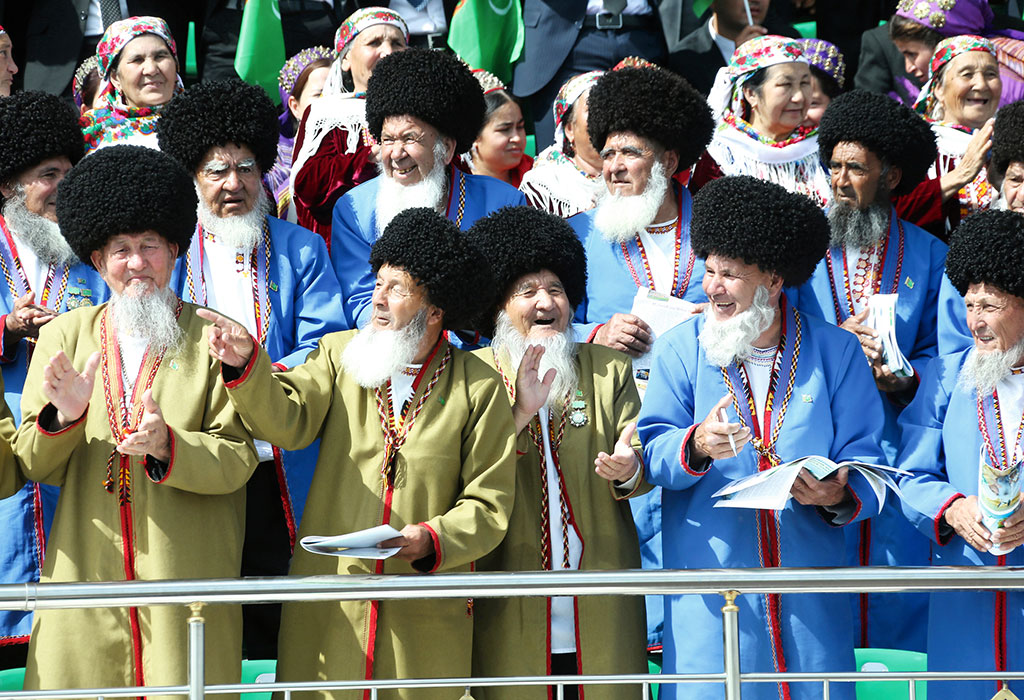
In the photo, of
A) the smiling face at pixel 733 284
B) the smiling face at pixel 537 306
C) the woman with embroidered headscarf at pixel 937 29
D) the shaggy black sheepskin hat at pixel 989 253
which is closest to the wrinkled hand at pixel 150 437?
the smiling face at pixel 537 306

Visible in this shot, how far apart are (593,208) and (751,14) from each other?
2924 millimetres

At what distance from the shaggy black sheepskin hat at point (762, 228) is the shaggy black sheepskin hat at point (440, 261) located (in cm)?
88

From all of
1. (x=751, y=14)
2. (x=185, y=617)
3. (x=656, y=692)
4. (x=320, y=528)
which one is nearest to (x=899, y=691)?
(x=656, y=692)

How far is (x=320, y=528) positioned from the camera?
189 inches

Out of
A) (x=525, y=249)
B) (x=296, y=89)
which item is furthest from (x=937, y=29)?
(x=525, y=249)

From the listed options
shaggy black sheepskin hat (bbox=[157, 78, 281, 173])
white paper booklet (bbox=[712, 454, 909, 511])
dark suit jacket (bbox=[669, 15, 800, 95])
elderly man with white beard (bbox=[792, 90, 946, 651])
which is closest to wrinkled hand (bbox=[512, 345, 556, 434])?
white paper booklet (bbox=[712, 454, 909, 511])

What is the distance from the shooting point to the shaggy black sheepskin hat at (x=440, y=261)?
4906 mm

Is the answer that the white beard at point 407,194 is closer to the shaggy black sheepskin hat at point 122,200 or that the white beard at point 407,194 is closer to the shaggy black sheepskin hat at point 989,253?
the shaggy black sheepskin hat at point 122,200

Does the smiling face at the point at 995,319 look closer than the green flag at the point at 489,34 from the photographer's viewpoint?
Yes

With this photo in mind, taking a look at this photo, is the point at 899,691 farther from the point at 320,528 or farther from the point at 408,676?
the point at 320,528

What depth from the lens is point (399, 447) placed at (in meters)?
4.78

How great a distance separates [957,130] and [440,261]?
3660 mm

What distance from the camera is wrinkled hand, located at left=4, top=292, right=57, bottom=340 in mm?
5418

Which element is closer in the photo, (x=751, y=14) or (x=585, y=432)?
(x=585, y=432)
